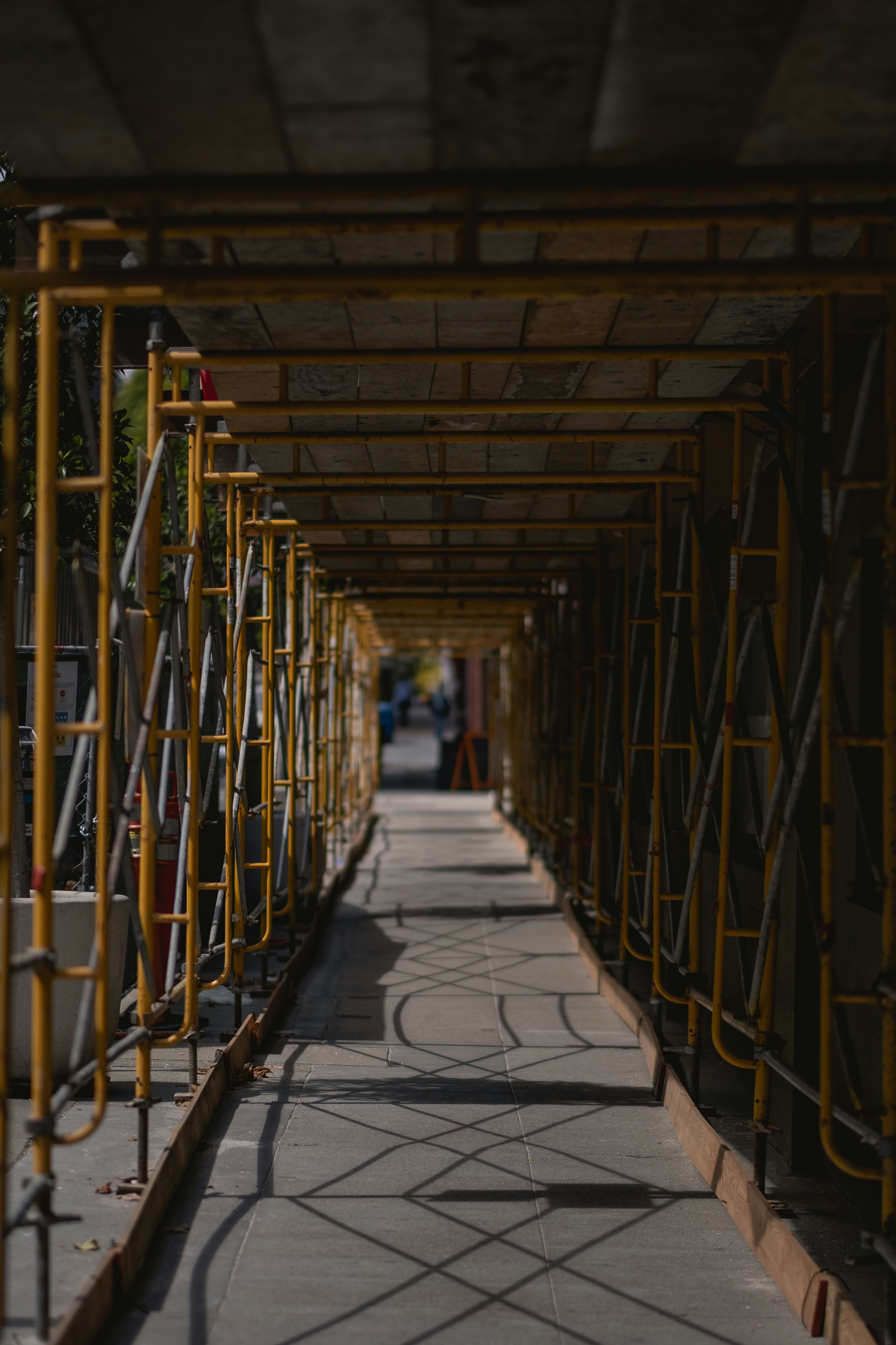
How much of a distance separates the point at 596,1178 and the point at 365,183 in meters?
4.33

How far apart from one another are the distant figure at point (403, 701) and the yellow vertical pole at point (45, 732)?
65645 millimetres

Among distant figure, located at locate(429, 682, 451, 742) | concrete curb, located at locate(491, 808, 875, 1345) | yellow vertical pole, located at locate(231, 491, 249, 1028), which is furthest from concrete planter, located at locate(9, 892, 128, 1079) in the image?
distant figure, located at locate(429, 682, 451, 742)

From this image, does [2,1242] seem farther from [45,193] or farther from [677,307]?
[677,307]

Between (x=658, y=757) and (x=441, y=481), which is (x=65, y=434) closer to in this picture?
(x=441, y=481)

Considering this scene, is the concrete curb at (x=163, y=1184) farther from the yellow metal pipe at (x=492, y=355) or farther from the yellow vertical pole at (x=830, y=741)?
the yellow metal pipe at (x=492, y=355)

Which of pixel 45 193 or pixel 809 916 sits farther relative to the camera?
pixel 809 916

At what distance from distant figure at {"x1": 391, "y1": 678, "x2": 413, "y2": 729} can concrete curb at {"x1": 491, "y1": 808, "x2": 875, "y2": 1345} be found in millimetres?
62528

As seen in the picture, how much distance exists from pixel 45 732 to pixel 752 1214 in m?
3.32

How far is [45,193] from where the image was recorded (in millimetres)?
4121

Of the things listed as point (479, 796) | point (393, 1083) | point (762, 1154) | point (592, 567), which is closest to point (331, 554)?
point (592, 567)

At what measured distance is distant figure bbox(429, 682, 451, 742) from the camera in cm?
4700

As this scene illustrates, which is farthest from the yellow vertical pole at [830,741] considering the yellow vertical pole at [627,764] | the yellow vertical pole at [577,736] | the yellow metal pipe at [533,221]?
the yellow vertical pole at [577,736]

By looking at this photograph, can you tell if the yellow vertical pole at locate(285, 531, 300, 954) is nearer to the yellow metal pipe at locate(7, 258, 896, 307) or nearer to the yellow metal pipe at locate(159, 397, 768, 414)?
the yellow metal pipe at locate(159, 397, 768, 414)

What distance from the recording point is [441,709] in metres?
46.8
